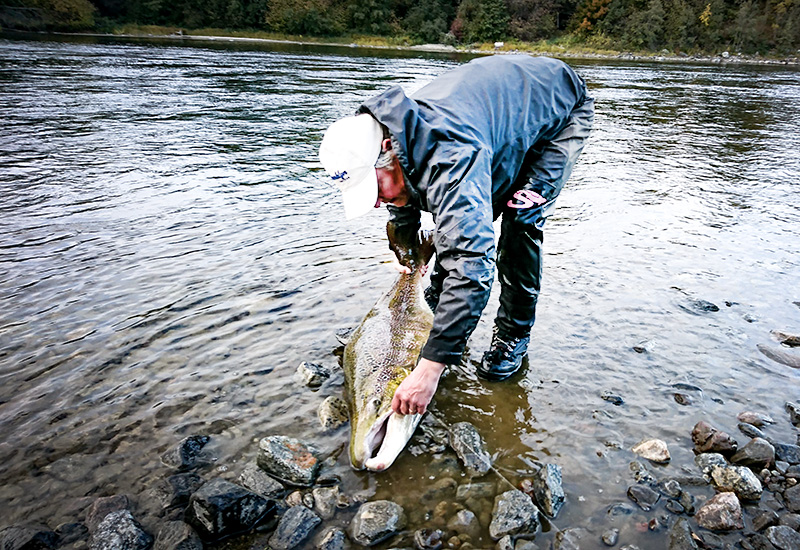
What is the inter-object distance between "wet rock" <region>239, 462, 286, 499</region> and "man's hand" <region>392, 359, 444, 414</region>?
914mm

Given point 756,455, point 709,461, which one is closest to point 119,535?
point 709,461

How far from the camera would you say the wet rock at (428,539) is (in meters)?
2.34

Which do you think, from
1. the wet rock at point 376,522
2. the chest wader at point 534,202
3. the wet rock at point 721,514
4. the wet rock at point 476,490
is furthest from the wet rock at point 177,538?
the wet rock at point 721,514

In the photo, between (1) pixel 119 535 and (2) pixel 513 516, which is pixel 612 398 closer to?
(2) pixel 513 516

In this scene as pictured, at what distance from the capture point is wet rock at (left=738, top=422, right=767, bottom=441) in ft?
9.74

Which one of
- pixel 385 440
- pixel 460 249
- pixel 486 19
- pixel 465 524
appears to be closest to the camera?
pixel 460 249

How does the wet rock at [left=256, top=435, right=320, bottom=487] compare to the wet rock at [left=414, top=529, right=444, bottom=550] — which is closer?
the wet rock at [left=414, top=529, right=444, bottom=550]

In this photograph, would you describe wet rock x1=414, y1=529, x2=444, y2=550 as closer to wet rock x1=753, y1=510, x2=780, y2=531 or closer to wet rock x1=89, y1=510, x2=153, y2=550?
wet rock x1=89, y1=510, x2=153, y2=550

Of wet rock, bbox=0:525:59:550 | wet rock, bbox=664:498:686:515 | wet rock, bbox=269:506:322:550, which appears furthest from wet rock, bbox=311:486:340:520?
wet rock, bbox=664:498:686:515

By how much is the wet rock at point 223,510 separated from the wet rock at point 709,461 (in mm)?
2355

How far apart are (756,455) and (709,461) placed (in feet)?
0.84

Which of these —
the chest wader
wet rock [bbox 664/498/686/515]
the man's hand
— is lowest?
wet rock [bbox 664/498/686/515]

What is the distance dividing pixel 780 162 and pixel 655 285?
276 inches

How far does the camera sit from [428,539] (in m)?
2.36
